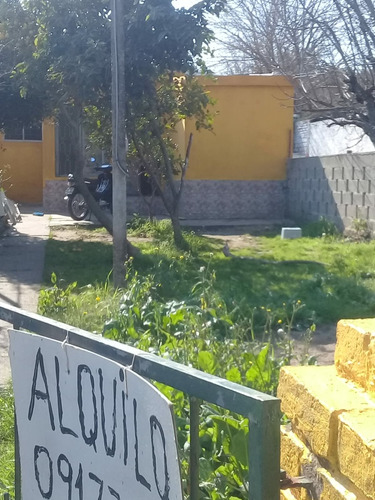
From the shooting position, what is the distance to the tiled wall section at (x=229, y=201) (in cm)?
1784

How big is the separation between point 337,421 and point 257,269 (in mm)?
8181

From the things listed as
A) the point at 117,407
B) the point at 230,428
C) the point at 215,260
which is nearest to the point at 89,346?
the point at 117,407

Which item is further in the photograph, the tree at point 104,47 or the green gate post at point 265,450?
the tree at point 104,47

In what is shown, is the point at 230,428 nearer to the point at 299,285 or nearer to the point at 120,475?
the point at 120,475

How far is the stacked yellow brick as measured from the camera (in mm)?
2064

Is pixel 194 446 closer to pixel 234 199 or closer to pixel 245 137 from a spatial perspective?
pixel 234 199

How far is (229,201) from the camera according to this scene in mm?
18094

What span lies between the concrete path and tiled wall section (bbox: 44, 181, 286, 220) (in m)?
2.95

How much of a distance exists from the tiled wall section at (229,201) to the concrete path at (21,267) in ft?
9.69

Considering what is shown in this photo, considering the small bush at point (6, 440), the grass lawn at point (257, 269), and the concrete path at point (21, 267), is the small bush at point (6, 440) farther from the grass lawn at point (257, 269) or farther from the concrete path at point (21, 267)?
the grass lawn at point (257, 269)

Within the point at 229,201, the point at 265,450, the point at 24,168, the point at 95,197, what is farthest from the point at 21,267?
the point at 24,168

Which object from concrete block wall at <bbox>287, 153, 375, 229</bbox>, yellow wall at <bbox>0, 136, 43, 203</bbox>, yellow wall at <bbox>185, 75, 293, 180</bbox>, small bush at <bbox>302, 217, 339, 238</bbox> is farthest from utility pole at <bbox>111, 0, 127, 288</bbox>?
yellow wall at <bbox>0, 136, 43, 203</bbox>

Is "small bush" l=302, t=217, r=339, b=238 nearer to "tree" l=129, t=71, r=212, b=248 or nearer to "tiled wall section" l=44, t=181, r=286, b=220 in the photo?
"tiled wall section" l=44, t=181, r=286, b=220

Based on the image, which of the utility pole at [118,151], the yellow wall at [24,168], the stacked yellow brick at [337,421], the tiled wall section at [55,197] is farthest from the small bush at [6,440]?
the yellow wall at [24,168]
